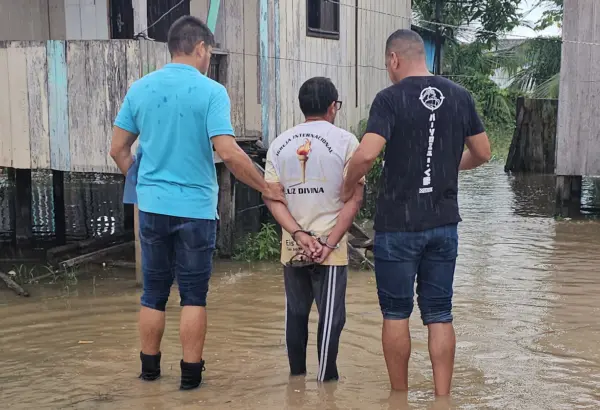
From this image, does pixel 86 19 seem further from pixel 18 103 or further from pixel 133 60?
pixel 133 60

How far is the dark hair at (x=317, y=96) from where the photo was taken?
14.7ft

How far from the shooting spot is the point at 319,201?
4.47 metres

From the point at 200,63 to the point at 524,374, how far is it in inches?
113

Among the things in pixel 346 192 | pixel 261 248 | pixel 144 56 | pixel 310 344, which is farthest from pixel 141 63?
pixel 346 192

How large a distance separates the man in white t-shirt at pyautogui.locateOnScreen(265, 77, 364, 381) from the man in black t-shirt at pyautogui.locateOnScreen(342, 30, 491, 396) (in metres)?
0.13

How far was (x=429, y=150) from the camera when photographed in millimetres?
4227

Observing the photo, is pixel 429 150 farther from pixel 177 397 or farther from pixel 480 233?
pixel 480 233

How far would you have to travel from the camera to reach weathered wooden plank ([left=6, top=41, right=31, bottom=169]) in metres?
8.12

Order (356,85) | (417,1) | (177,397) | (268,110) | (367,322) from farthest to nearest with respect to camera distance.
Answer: (417,1) < (356,85) < (268,110) < (367,322) < (177,397)

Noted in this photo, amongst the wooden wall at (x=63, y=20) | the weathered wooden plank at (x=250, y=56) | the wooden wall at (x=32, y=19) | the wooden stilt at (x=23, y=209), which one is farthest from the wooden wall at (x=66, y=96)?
the weathered wooden plank at (x=250, y=56)

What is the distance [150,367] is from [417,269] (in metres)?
1.74

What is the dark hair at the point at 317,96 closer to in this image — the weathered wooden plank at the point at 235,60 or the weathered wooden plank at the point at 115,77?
the weathered wooden plank at the point at 115,77

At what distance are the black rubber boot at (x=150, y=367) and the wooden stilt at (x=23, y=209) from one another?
6.38 meters

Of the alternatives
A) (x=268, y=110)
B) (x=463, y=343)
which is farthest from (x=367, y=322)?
(x=268, y=110)
